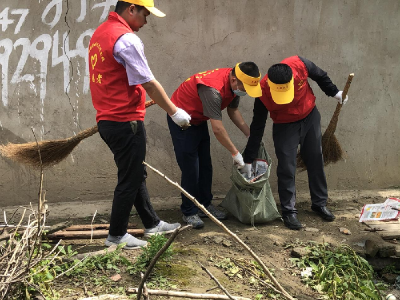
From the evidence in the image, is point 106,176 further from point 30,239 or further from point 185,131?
point 30,239

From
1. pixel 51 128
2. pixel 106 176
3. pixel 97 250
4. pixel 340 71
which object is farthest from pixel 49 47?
pixel 340 71

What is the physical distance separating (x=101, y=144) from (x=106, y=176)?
13.3 inches

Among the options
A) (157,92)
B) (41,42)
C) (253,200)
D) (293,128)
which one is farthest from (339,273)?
(41,42)

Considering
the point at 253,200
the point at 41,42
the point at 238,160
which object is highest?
Result: the point at 41,42

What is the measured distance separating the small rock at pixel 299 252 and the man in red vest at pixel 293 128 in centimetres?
49

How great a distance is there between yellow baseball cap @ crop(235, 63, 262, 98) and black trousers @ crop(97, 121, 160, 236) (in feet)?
3.23

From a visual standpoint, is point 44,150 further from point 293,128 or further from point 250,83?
point 293,128

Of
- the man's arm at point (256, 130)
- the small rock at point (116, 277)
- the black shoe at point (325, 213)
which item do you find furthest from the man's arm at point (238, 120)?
the small rock at point (116, 277)

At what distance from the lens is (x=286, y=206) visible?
15.4 feet

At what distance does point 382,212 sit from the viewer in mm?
4492

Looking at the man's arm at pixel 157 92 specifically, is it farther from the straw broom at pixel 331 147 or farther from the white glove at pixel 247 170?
the straw broom at pixel 331 147

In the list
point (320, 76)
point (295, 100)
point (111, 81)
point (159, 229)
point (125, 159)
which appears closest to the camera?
point (111, 81)

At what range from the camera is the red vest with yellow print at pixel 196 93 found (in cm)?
423

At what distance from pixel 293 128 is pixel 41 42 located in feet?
8.27
